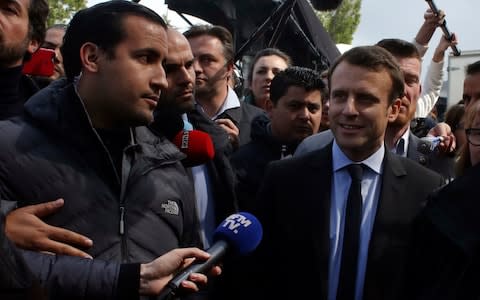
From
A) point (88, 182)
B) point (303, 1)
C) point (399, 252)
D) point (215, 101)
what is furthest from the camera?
point (303, 1)

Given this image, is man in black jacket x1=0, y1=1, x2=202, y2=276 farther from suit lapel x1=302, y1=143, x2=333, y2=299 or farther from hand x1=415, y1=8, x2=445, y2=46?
hand x1=415, y1=8, x2=445, y2=46

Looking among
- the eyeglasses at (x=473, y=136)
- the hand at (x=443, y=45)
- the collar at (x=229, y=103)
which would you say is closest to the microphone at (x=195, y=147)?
the eyeglasses at (x=473, y=136)

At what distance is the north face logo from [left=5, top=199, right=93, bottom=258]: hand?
308 millimetres

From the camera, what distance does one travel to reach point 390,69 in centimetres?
258

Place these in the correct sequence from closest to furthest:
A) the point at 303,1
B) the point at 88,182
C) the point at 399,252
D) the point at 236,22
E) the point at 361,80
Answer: the point at 88,182 < the point at 399,252 < the point at 361,80 < the point at 303,1 < the point at 236,22

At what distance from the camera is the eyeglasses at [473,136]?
223 centimetres

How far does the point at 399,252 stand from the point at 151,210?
95cm

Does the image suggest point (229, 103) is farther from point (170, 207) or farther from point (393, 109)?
point (170, 207)

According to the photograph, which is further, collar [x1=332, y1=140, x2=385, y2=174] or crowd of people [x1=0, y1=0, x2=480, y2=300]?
A: collar [x1=332, y1=140, x2=385, y2=174]

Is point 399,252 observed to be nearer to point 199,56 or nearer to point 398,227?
point 398,227

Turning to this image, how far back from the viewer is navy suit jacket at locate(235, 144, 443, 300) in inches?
89.6

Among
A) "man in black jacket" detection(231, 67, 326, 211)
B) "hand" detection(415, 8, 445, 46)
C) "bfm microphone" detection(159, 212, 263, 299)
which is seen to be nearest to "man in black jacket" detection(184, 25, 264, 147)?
"man in black jacket" detection(231, 67, 326, 211)

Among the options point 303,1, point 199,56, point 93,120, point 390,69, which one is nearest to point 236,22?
point 303,1

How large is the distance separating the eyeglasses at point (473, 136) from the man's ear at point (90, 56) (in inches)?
52.7
